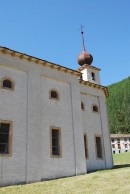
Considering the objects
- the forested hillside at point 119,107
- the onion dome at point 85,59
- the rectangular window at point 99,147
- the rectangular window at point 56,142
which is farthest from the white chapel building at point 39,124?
the forested hillside at point 119,107

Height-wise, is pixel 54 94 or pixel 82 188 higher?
pixel 54 94

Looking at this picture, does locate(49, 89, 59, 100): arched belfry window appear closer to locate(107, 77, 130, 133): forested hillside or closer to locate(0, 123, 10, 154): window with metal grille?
locate(0, 123, 10, 154): window with metal grille

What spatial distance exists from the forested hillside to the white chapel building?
7238 centimetres

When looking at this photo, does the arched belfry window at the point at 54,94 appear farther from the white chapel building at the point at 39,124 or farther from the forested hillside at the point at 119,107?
the forested hillside at the point at 119,107

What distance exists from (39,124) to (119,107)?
99.7m

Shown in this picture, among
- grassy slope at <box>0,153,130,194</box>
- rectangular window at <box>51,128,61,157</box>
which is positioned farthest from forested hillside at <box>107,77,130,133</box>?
grassy slope at <box>0,153,130,194</box>

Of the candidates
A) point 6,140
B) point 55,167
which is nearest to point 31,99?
point 6,140

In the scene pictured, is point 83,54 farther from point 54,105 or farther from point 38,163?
point 38,163

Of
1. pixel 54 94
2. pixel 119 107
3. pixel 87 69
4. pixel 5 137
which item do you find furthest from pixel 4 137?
pixel 119 107

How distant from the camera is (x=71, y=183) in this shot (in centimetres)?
1308

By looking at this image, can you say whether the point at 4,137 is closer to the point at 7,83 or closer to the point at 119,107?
the point at 7,83

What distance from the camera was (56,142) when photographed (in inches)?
659

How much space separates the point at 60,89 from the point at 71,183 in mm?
7292

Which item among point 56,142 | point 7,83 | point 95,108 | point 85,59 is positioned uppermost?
point 85,59
